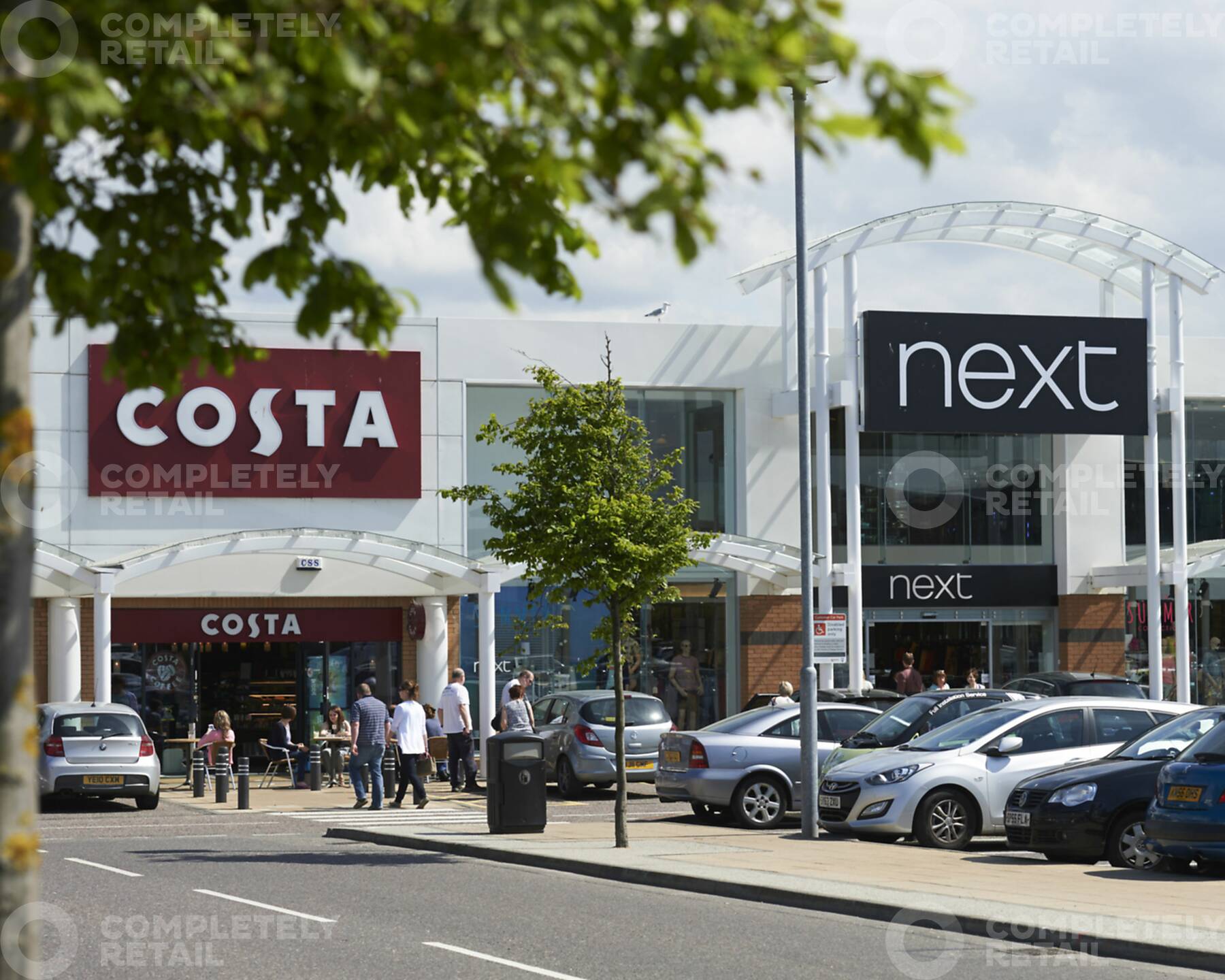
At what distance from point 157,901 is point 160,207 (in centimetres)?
909

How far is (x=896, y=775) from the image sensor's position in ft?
58.2

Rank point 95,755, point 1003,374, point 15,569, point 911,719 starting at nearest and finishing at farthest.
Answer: point 15,569, point 911,719, point 95,755, point 1003,374

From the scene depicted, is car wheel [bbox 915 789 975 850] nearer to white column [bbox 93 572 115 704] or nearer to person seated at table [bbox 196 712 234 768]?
white column [bbox 93 572 115 704]

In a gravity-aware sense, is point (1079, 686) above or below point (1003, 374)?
below

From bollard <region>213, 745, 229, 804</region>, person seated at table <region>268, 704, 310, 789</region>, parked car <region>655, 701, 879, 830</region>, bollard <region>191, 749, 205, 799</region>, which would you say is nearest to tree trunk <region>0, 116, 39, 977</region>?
parked car <region>655, 701, 879, 830</region>

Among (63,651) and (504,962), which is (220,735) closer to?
(63,651)

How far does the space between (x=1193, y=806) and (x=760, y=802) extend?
7.17 meters

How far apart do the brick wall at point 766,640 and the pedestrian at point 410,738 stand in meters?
9.22

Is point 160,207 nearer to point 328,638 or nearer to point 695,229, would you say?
point 695,229

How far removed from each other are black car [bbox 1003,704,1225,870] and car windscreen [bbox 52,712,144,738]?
42.5 ft

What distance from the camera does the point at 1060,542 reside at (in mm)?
33844

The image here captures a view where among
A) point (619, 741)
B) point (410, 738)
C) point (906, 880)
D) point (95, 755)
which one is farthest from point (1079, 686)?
point (95, 755)

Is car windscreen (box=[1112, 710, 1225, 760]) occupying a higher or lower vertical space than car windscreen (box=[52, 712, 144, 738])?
higher

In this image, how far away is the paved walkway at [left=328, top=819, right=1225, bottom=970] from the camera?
11109mm
